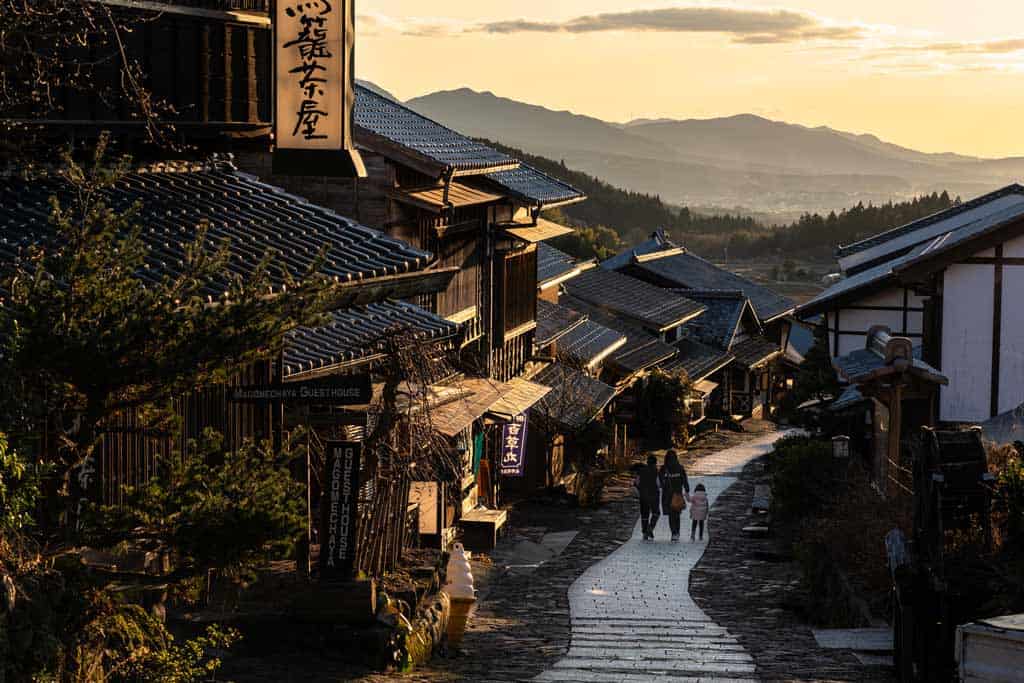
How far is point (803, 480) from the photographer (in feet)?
81.4

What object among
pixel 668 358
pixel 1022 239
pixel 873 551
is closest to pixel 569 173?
pixel 668 358

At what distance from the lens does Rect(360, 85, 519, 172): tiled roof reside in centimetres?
2008

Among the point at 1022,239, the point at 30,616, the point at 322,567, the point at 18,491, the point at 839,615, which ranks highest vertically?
the point at 1022,239

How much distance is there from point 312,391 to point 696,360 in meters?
37.7

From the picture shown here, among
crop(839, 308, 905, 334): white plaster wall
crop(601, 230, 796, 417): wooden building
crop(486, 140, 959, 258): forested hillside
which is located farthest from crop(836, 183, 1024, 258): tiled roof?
crop(486, 140, 959, 258): forested hillside

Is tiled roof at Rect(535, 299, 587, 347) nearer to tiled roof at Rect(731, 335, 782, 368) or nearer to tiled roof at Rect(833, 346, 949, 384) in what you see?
tiled roof at Rect(833, 346, 949, 384)

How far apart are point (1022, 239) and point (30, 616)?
66.4 ft

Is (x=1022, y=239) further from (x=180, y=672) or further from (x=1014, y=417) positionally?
(x=180, y=672)

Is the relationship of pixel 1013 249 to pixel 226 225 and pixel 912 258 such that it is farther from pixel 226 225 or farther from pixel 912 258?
pixel 226 225

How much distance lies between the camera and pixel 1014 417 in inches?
879

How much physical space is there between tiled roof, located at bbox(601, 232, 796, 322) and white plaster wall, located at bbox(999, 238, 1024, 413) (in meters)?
32.6

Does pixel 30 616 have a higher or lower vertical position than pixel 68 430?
lower

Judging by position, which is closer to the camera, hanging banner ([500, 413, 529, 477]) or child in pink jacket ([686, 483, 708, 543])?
child in pink jacket ([686, 483, 708, 543])

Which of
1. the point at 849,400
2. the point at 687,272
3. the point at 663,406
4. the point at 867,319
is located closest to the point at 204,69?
the point at 849,400
